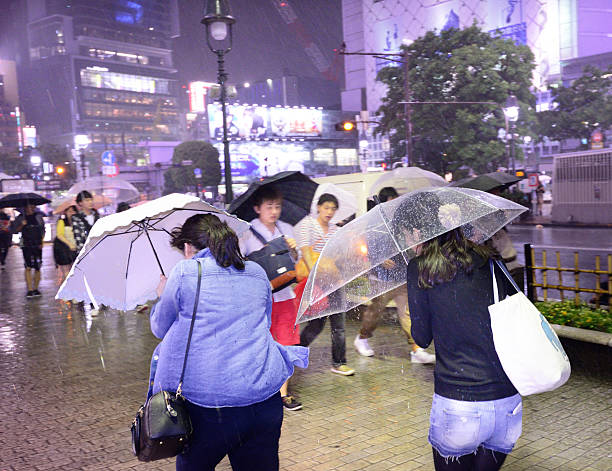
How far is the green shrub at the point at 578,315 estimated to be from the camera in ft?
19.7

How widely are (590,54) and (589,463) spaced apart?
8708 centimetres

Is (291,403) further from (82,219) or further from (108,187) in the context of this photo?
(108,187)

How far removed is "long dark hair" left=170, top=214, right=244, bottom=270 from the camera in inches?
108

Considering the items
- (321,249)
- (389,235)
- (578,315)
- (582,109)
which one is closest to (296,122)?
(582,109)

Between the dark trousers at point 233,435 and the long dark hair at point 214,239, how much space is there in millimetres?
628

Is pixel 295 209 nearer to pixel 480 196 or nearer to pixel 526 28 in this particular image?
pixel 480 196

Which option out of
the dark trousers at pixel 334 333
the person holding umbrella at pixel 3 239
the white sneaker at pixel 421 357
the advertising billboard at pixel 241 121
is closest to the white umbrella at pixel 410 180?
the white sneaker at pixel 421 357

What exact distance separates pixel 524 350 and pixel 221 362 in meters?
1.24

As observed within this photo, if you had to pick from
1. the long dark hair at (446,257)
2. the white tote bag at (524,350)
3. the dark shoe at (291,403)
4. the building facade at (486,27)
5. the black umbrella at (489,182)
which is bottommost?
the dark shoe at (291,403)

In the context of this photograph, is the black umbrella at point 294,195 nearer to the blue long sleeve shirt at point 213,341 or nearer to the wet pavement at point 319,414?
the wet pavement at point 319,414

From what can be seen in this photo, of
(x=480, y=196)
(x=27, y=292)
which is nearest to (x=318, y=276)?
(x=480, y=196)

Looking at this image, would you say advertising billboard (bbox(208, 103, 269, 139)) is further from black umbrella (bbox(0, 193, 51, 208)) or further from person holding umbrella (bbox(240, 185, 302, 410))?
person holding umbrella (bbox(240, 185, 302, 410))

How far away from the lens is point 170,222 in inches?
177

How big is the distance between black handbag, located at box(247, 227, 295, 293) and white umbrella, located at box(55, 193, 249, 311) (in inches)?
11.7
